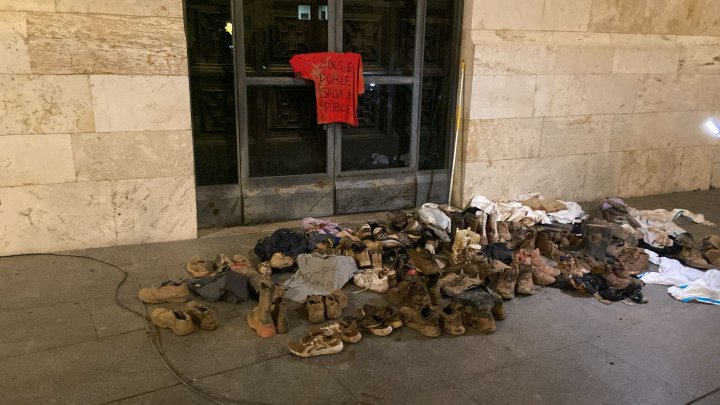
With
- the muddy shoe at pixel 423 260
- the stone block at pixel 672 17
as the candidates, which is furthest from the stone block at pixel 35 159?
the stone block at pixel 672 17

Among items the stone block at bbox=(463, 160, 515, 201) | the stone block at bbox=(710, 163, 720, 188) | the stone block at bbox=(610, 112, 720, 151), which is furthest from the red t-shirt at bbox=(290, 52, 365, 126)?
the stone block at bbox=(710, 163, 720, 188)

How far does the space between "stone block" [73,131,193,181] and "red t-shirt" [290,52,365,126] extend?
3.74ft

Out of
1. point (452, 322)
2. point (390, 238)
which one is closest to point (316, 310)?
point (452, 322)

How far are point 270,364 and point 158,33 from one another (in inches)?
101

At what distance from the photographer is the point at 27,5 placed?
3578 millimetres

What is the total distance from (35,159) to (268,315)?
2121 mm

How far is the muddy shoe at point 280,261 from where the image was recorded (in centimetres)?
379

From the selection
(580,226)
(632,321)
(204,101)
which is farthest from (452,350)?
(204,101)

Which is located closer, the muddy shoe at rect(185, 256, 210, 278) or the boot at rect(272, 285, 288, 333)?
the boot at rect(272, 285, 288, 333)

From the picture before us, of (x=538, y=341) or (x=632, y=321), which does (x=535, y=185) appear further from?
(x=538, y=341)

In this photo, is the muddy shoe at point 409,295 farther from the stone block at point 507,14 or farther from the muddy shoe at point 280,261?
the stone block at point 507,14

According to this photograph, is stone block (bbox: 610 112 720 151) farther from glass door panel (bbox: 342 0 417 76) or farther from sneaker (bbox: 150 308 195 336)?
sneaker (bbox: 150 308 195 336)

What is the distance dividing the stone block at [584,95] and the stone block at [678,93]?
176 millimetres

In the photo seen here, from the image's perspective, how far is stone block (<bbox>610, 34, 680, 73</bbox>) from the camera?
556cm
